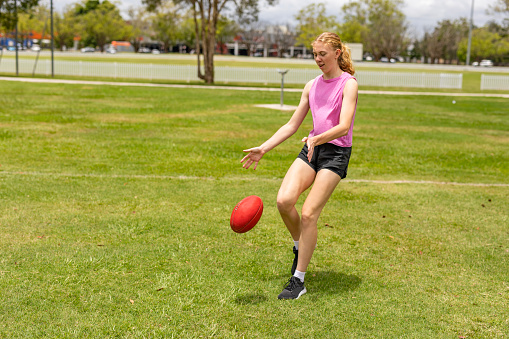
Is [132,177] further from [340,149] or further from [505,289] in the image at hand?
[505,289]

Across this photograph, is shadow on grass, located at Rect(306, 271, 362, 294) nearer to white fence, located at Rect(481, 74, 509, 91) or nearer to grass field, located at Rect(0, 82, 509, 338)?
grass field, located at Rect(0, 82, 509, 338)

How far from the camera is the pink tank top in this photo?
446 cm

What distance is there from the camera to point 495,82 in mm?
40844

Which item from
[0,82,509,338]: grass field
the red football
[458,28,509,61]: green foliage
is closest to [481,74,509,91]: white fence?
[0,82,509,338]: grass field

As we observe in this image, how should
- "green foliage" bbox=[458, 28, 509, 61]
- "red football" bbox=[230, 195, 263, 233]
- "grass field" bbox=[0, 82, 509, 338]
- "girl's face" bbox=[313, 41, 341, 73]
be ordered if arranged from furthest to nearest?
"green foliage" bbox=[458, 28, 509, 61]
"red football" bbox=[230, 195, 263, 233]
"girl's face" bbox=[313, 41, 341, 73]
"grass field" bbox=[0, 82, 509, 338]

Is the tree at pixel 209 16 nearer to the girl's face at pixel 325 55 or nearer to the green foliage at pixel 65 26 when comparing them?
the girl's face at pixel 325 55

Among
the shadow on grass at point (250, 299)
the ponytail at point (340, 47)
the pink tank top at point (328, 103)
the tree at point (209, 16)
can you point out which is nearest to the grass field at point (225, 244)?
the shadow on grass at point (250, 299)

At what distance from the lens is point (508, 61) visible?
10850cm

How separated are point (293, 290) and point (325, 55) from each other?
1.95 metres

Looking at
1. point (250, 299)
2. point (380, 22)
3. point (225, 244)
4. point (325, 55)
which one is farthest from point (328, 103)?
point (380, 22)

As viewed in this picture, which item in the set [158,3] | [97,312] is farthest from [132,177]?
[158,3]

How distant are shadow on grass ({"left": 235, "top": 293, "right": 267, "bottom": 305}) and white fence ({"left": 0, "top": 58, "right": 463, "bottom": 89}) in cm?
3524

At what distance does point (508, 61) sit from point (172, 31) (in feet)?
223

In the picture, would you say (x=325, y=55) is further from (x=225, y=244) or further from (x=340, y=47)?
(x=225, y=244)
